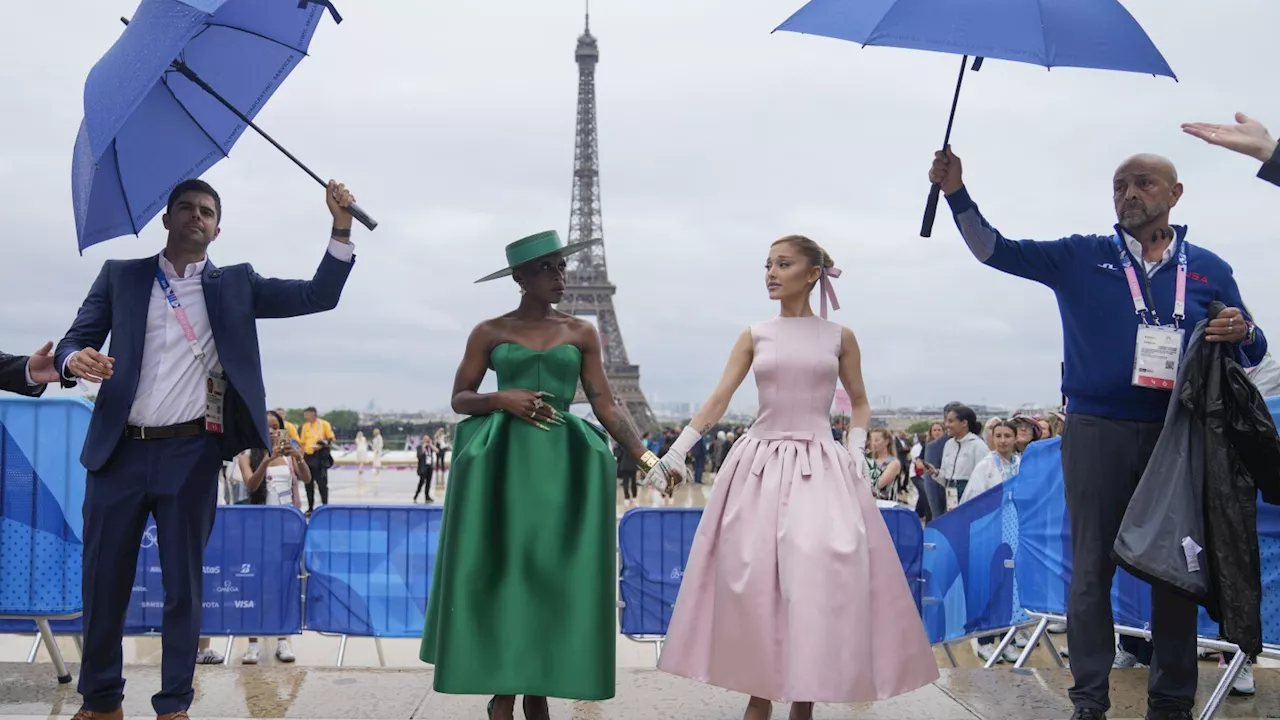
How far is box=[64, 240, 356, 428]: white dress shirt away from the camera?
3873mm

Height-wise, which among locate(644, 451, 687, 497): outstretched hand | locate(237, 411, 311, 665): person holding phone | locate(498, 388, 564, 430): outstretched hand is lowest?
locate(237, 411, 311, 665): person holding phone

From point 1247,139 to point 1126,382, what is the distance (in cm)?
88

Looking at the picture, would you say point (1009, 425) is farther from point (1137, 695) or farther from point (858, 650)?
point (858, 650)

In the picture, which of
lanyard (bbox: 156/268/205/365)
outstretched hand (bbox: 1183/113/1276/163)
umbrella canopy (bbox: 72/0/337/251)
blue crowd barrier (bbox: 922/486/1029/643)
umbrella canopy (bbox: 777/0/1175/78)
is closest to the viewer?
umbrella canopy (bbox: 72/0/337/251)

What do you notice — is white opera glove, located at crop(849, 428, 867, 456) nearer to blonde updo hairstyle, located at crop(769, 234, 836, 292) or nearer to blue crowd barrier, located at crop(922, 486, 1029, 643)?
blonde updo hairstyle, located at crop(769, 234, 836, 292)

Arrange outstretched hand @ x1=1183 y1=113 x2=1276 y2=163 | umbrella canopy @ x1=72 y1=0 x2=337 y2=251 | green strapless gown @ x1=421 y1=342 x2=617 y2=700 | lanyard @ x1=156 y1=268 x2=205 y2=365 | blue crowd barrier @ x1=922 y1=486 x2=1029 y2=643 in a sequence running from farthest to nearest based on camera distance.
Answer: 1. blue crowd barrier @ x1=922 y1=486 x2=1029 y2=643
2. lanyard @ x1=156 y1=268 x2=205 y2=365
3. green strapless gown @ x1=421 y1=342 x2=617 y2=700
4. outstretched hand @ x1=1183 y1=113 x2=1276 y2=163
5. umbrella canopy @ x1=72 y1=0 x2=337 y2=251

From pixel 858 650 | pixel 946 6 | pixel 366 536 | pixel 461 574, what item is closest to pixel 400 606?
pixel 366 536

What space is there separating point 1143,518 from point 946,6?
1.80 m

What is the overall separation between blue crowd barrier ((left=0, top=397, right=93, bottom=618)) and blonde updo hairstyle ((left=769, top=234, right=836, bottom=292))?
131 inches

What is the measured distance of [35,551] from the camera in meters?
5.16

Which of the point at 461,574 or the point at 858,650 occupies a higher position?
the point at 461,574

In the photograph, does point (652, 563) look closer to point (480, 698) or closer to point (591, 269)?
point (480, 698)

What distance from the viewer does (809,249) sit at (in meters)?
4.35

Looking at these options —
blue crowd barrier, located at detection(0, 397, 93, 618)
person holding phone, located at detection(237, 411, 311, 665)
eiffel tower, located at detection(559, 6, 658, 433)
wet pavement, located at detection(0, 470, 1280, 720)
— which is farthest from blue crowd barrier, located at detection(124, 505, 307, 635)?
eiffel tower, located at detection(559, 6, 658, 433)
